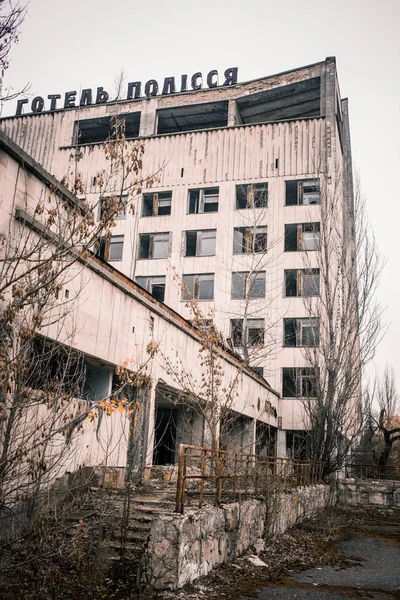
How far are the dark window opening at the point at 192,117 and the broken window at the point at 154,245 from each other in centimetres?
844

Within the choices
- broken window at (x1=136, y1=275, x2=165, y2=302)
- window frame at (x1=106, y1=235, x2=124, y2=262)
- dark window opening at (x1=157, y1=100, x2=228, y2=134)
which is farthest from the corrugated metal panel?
broken window at (x1=136, y1=275, x2=165, y2=302)

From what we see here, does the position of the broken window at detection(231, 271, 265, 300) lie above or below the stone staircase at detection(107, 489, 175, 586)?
above

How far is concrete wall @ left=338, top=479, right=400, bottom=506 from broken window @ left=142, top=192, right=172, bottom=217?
741 inches

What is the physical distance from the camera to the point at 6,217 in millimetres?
7910

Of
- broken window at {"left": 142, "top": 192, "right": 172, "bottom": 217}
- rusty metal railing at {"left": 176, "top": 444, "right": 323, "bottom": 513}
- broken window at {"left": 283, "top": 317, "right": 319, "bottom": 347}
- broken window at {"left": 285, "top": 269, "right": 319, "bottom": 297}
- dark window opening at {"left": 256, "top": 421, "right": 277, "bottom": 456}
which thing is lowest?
rusty metal railing at {"left": 176, "top": 444, "right": 323, "bottom": 513}

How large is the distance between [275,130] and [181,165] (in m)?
5.97

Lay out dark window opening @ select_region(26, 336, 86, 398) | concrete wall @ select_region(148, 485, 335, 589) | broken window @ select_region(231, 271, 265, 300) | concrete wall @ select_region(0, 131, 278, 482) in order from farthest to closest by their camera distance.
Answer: broken window @ select_region(231, 271, 265, 300)
concrete wall @ select_region(0, 131, 278, 482)
concrete wall @ select_region(148, 485, 335, 589)
dark window opening @ select_region(26, 336, 86, 398)

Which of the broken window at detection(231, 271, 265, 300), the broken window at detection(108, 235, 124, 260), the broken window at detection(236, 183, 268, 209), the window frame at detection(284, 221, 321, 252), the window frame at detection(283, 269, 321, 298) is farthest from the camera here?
the broken window at detection(108, 235, 124, 260)

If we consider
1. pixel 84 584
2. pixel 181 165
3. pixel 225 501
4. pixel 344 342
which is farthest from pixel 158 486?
pixel 181 165

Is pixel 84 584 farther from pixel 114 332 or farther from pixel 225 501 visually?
pixel 114 332

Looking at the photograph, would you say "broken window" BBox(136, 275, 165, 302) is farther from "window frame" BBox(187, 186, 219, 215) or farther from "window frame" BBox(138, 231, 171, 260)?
"window frame" BBox(187, 186, 219, 215)

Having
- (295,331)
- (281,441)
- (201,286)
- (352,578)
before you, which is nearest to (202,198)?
(201,286)

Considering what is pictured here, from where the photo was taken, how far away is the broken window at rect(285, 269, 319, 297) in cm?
2775

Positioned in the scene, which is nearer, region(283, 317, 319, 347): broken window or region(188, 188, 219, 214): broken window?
region(283, 317, 319, 347): broken window
